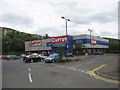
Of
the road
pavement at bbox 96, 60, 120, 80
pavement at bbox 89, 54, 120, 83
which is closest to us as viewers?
the road

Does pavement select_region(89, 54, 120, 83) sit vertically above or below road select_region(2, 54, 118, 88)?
above

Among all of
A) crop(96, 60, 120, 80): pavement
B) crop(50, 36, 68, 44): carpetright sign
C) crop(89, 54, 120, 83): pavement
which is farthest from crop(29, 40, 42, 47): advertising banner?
crop(96, 60, 120, 80): pavement

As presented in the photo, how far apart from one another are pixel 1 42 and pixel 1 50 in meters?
5.07

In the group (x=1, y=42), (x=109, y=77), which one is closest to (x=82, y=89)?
(x=109, y=77)

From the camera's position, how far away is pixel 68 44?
2215 inches

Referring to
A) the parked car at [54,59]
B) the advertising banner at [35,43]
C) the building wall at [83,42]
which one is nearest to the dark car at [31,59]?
the parked car at [54,59]

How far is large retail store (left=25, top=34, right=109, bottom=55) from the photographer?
55.5 meters

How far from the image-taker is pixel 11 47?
308 feet

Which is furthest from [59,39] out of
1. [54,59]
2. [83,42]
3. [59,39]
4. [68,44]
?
[54,59]

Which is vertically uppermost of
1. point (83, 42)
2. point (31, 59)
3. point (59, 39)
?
point (59, 39)

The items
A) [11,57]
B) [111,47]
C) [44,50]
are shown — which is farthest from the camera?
[111,47]

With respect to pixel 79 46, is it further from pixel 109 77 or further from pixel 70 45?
pixel 70 45

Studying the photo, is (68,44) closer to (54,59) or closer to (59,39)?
(59,39)

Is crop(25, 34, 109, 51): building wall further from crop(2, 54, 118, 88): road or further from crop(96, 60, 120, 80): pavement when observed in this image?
crop(2, 54, 118, 88): road
